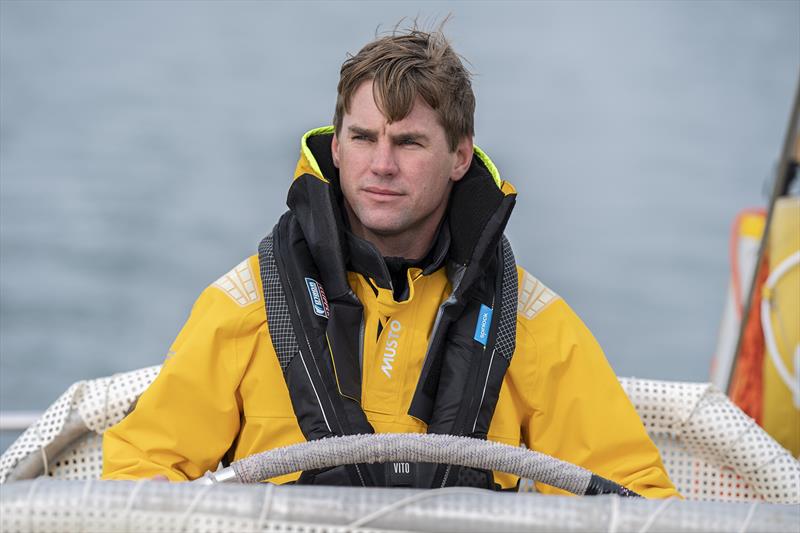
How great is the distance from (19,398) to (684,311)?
3.55 metres

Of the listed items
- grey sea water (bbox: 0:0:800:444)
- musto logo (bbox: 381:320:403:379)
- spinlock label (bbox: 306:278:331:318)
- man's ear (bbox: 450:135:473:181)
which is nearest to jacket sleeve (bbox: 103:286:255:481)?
spinlock label (bbox: 306:278:331:318)

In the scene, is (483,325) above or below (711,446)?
above

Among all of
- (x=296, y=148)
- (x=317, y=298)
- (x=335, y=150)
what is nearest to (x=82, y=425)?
(x=317, y=298)

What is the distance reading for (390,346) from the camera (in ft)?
5.98

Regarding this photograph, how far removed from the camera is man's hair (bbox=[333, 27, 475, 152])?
5.96 ft

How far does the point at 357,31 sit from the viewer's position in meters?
9.59

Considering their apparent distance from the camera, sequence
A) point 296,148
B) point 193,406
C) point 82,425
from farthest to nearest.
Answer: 1. point 296,148
2. point 82,425
3. point 193,406

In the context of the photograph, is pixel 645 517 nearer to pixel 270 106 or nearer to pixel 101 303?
pixel 101 303

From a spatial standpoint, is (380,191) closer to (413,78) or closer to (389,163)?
(389,163)

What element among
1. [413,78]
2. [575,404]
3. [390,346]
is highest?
[413,78]

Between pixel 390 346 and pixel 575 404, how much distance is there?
0.34 meters

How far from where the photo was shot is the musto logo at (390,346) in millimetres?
1812

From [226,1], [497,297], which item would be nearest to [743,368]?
[497,297]

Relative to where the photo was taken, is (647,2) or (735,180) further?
(647,2)
